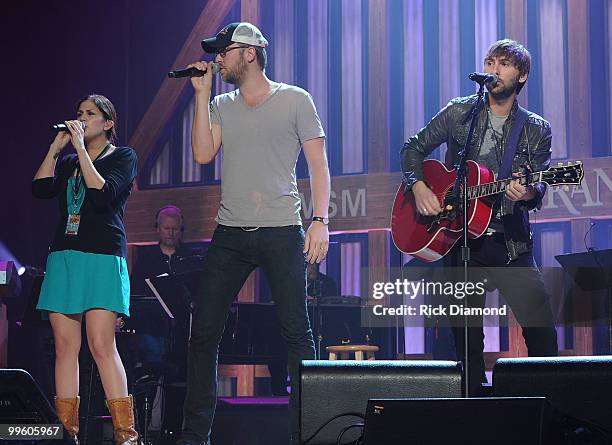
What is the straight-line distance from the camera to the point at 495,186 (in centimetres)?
507

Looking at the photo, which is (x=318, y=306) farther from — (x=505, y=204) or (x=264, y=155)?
(x=264, y=155)

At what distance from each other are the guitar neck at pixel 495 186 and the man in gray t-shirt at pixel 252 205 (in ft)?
3.44

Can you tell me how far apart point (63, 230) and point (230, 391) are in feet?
11.2

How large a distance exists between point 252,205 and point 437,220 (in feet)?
4.65

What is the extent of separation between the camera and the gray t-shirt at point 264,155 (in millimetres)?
4340

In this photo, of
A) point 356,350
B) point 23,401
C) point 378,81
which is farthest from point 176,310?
point 23,401

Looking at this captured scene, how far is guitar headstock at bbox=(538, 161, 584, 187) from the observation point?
491 cm

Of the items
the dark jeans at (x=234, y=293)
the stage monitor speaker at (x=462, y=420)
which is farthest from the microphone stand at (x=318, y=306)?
the stage monitor speaker at (x=462, y=420)

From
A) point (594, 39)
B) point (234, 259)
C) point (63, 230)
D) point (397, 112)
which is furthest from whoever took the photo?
point (397, 112)

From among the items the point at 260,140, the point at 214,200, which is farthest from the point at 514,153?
the point at 214,200

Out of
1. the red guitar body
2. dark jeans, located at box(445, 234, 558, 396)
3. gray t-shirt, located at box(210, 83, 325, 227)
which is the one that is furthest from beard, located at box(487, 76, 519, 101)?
gray t-shirt, located at box(210, 83, 325, 227)

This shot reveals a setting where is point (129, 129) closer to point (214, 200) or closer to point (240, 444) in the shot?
point (214, 200)

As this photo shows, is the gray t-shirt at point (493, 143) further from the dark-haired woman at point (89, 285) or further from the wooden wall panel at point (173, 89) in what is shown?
the wooden wall panel at point (173, 89)

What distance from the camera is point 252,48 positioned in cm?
452
